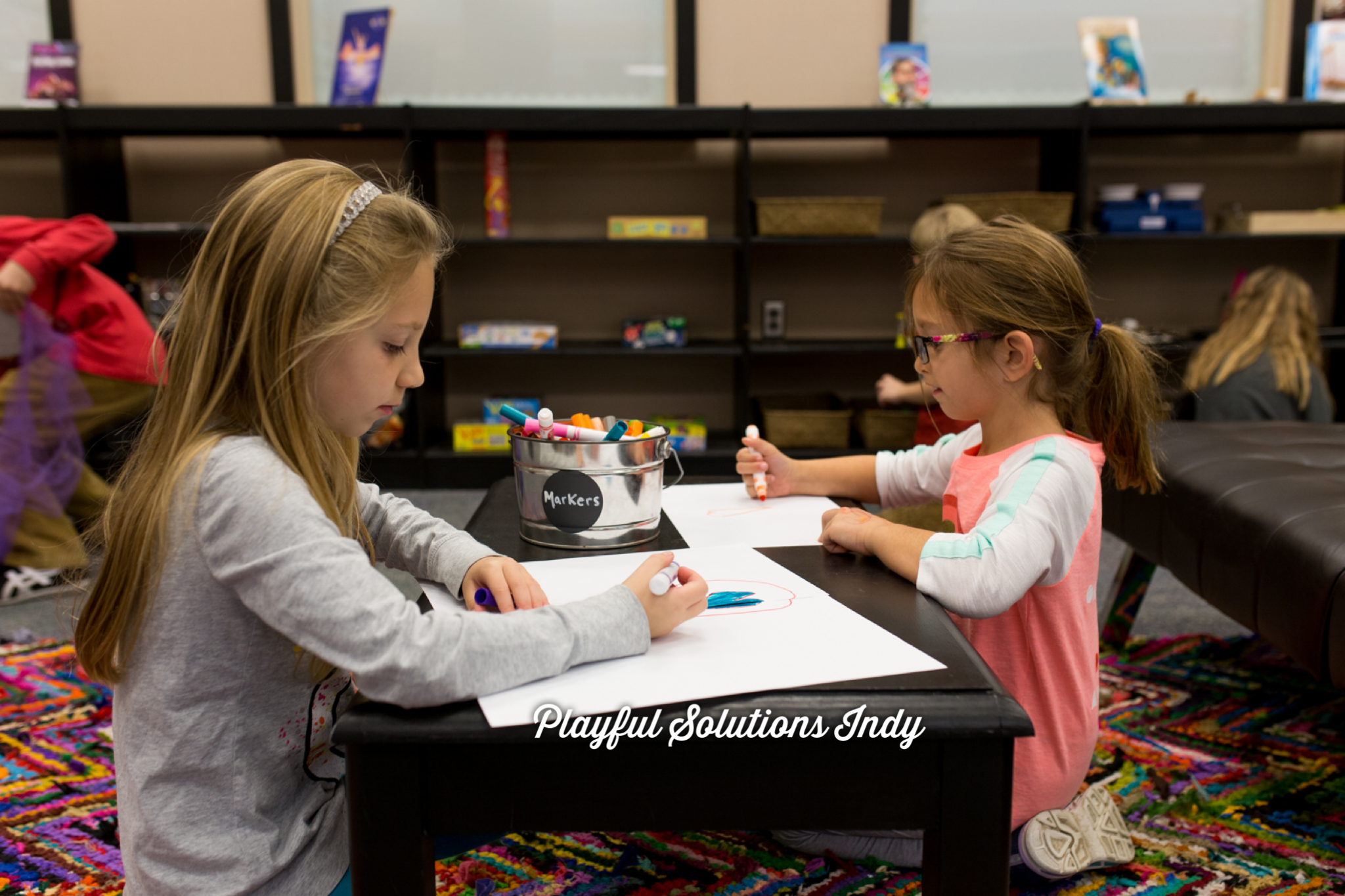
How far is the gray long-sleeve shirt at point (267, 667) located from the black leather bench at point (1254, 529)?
1.04 meters

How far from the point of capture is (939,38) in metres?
3.96

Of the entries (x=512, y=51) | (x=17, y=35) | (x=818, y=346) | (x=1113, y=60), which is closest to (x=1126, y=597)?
(x=818, y=346)

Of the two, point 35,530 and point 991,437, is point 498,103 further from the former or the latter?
point 991,437

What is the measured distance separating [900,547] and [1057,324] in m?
0.36

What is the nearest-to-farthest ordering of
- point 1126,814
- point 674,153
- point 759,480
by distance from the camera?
point 759,480, point 1126,814, point 674,153

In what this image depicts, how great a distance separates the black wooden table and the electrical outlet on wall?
10.7 ft

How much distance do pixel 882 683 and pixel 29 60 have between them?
432 cm

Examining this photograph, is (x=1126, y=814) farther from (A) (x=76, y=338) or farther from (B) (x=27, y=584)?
(A) (x=76, y=338)

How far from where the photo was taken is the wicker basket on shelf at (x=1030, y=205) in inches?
137

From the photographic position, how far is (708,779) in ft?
2.22

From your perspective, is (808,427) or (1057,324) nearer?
(1057,324)

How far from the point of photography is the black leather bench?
1325 millimetres

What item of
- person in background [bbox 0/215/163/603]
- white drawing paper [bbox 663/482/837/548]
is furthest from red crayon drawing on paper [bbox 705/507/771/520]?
person in background [bbox 0/215/163/603]

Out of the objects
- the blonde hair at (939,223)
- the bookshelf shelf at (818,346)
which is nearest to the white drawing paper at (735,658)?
the blonde hair at (939,223)
